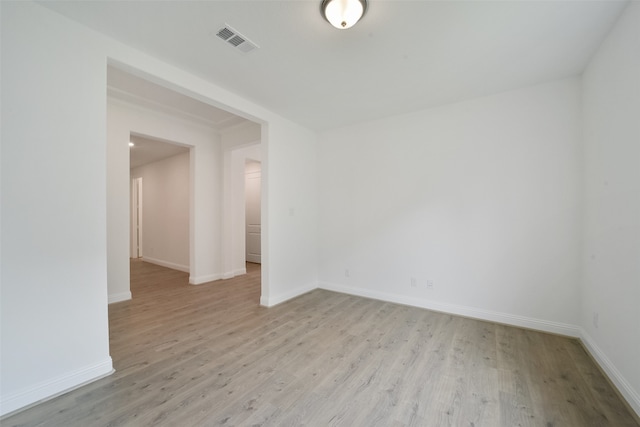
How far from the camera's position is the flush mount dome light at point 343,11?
A: 64.6 inches

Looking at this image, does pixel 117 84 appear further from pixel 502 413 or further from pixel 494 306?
pixel 494 306

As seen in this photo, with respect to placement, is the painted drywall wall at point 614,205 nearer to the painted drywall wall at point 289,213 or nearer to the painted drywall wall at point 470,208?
the painted drywall wall at point 470,208

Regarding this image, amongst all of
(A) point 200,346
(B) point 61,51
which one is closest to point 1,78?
(B) point 61,51

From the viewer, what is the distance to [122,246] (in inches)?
152

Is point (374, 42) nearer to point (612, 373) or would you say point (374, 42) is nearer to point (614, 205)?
point (614, 205)

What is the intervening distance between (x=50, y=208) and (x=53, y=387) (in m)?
1.23

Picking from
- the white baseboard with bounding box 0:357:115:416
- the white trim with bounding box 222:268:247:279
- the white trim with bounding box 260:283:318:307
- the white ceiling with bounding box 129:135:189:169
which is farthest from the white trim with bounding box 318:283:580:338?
the white ceiling with bounding box 129:135:189:169

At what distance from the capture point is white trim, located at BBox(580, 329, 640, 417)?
5.42 ft

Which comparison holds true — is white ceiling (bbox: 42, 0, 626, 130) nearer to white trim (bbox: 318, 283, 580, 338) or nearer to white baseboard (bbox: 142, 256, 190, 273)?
white trim (bbox: 318, 283, 580, 338)

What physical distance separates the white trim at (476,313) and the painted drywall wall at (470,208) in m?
0.01

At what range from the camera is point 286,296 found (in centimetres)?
381

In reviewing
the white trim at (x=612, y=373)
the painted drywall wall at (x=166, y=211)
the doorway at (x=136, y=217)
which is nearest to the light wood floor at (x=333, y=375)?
the white trim at (x=612, y=373)

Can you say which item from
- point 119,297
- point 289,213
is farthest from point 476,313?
point 119,297

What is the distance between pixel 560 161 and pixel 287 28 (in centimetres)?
297
